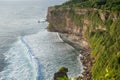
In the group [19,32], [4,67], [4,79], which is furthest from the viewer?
[19,32]

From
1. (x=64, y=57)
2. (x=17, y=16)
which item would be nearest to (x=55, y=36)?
(x=64, y=57)

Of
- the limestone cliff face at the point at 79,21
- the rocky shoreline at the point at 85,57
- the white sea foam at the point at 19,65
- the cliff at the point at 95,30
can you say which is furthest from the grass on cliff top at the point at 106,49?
the white sea foam at the point at 19,65

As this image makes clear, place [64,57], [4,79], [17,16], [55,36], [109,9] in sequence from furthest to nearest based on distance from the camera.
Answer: [17,16], [55,36], [109,9], [64,57], [4,79]

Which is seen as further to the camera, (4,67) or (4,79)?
(4,67)

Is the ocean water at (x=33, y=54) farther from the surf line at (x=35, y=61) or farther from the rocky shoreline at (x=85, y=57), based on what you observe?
the rocky shoreline at (x=85, y=57)

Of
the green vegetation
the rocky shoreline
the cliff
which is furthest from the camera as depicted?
the green vegetation

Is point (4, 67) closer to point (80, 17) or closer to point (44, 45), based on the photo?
point (44, 45)

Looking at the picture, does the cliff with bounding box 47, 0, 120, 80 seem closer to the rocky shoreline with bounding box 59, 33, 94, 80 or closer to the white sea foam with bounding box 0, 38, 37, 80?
the rocky shoreline with bounding box 59, 33, 94, 80

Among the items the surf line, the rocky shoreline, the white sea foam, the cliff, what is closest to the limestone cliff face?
the cliff
